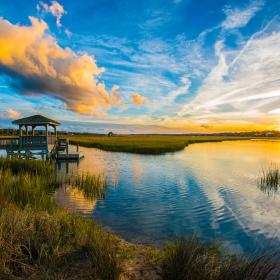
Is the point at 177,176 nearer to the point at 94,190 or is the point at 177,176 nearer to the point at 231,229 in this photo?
the point at 94,190

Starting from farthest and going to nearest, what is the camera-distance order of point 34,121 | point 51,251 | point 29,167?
point 34,121 < point 29,167 < point 51,251

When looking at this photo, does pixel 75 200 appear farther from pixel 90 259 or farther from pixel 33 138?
pixel 33 138

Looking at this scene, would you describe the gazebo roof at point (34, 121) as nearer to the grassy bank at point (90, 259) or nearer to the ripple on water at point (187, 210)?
the ripple on water at point (187, 210)

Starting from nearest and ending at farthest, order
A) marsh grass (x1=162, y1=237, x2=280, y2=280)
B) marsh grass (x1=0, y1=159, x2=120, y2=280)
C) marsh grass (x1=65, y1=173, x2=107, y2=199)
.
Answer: marsh grass (x1=162, y1=237, x2=280, y2=280) < marsh grass (x1=0, y1=159, x2=120, y2=280) < marsh grass (x1=65, y1=173, x2=107, y2=199)


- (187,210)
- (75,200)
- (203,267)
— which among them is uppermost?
(203,267)

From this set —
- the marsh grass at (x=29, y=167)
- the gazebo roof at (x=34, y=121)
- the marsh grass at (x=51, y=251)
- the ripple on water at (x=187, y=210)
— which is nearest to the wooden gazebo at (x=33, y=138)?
the gazebo roof at (x=34, y=121)

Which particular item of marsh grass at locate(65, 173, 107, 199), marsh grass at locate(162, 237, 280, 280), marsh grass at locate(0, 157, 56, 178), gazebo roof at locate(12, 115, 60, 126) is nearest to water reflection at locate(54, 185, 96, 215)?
marsh grass at locate(65, 173, 107, 199)

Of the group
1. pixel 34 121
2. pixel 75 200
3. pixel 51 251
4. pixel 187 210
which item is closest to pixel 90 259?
pixel 51 251

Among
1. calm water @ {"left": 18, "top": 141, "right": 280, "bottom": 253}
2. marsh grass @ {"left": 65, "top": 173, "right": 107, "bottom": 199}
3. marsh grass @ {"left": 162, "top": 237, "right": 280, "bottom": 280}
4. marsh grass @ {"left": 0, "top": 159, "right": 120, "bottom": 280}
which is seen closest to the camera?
marsh grass @ {"left": 162, "top": 237, "right": 280, "bottom": 280}

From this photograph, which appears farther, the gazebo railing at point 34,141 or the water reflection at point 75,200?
the gazebo railing at point 34,141

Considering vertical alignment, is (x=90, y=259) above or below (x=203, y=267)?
below

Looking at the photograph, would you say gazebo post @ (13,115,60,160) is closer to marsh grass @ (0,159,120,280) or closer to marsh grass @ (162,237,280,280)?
marsh grass @ (0,159,120,280)

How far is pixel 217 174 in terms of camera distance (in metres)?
25.7

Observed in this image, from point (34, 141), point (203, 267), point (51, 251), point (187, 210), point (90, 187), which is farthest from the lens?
point (34, 141)
